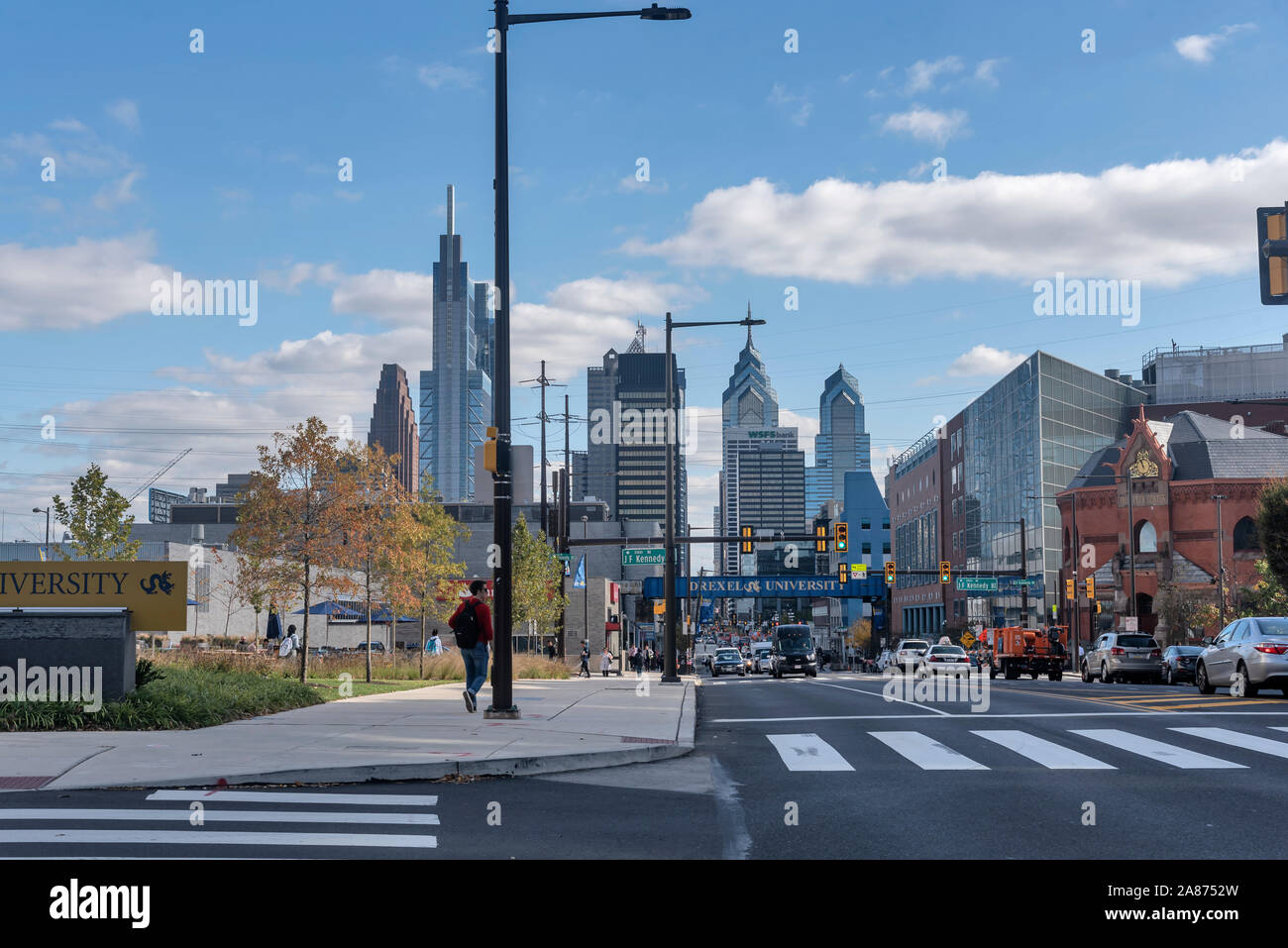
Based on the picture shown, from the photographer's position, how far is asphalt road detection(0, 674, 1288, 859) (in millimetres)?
8039

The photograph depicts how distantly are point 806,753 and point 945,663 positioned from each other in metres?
34.0

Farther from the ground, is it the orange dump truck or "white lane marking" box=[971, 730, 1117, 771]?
"white lane marking" box=[971, 730, 1117, 771]

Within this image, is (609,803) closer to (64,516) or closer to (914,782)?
(914,782)

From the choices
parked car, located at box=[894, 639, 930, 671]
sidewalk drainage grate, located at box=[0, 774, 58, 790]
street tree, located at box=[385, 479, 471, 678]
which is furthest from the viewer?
parked car, located at box=[894, 639, 930, 671]

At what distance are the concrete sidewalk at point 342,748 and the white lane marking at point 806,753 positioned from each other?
1185 mm

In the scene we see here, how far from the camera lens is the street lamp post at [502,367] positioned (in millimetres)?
16625

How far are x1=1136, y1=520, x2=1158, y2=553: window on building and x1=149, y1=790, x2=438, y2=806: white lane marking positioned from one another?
7248 cm

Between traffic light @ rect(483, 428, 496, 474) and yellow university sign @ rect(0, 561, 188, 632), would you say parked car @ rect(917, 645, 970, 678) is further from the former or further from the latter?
yellow university sign @ rect(0, 561, 188, 632)

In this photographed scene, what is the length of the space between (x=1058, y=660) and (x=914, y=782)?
127 feet

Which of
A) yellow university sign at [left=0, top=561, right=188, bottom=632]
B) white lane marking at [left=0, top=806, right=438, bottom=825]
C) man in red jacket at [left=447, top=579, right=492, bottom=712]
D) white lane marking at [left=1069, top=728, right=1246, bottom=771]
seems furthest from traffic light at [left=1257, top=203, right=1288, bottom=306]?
yellow university sign at [left=0, top=561, right=188, bottom=632]

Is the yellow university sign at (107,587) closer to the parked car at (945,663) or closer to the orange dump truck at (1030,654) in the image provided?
the parked car at (945,663)

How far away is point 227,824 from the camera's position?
880cm

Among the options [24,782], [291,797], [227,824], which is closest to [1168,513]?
[291,797]

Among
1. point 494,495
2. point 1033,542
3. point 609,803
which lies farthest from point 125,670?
point 1033,542
